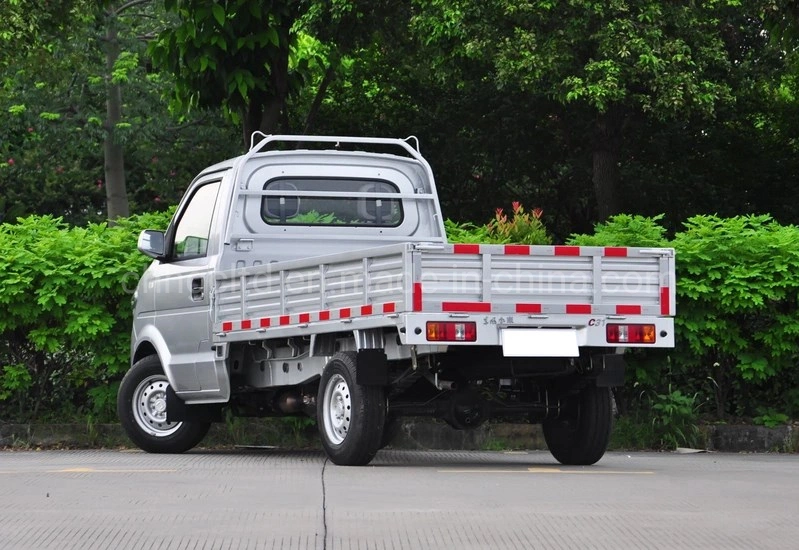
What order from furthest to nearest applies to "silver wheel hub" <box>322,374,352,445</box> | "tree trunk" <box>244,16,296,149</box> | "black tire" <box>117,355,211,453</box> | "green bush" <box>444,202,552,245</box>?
"tree trunk" <box>244,16,296,149</box>, "green bush" <box>444,202,552,245</box>, "black tire" <box>117,355,211,453</box>, "silver wheel hub" <box>322,374,352,445</box>

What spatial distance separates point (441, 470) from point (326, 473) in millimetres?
938

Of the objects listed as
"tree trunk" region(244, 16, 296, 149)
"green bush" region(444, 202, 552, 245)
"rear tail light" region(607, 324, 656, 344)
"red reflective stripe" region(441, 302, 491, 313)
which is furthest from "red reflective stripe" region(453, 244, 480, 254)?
"tree trunk" region(244, 16, 296, 149)

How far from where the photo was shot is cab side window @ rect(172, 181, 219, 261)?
13383 mm

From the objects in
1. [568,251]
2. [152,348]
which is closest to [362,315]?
[568,251]

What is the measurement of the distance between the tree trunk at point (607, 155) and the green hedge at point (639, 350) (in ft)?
43.5

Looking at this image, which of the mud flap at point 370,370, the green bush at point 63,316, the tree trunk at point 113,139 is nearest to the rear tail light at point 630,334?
the mud flap at point 370,370

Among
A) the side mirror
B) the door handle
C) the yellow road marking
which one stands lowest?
the yellow road marking

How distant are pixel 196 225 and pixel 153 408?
1.57 meters

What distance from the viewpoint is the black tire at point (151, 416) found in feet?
44.7

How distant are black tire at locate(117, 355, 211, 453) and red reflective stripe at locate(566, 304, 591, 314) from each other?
3.76 m

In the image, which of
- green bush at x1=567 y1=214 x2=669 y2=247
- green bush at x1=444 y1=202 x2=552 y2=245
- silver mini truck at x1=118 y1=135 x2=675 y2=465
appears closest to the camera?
silver mini truck at x1=118 y1=135 x2=675 y2=465

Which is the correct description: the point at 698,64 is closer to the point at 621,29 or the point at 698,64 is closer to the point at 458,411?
the point at 621,29

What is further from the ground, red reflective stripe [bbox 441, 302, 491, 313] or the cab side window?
the cab side window

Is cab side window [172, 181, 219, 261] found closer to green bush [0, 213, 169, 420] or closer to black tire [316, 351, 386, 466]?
green bush [0, 213, 169, 420]
